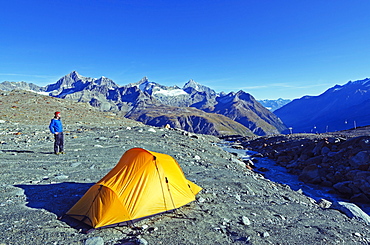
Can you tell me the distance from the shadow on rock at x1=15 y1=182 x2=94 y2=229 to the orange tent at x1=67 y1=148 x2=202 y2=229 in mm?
645

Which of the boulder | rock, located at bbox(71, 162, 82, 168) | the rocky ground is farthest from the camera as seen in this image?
the boulder

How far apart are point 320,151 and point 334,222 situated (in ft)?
69.2

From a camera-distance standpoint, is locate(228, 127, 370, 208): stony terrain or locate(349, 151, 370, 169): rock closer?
locate(228, 127, 370, 208): stony terrain

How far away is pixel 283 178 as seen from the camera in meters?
23.1

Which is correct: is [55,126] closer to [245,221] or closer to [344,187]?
[245,221]

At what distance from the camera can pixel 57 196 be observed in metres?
9.69

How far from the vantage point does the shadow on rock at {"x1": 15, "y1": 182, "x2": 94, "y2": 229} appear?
834 centimetres

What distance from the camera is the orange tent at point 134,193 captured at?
24.9 feet

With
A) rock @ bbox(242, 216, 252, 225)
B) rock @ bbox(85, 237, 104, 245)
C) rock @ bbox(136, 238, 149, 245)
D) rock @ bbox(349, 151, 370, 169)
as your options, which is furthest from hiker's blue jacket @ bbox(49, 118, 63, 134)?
Answer: rock @ bbox(349, 151, 370, 169)

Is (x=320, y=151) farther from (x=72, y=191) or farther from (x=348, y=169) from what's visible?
(x=72, y=191)

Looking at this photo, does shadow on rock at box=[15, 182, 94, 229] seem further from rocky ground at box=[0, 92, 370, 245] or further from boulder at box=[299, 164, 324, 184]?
boulder at box=[299, 164, 324, 184]

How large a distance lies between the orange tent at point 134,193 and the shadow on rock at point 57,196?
0.64 meters

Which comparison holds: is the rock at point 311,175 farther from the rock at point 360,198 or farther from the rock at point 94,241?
the rock at point 94,241

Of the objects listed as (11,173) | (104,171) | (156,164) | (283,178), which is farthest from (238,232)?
(283,178)
